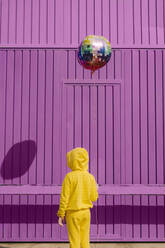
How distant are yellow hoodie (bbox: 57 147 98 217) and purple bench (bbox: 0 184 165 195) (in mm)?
1366

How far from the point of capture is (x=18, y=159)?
5.77 m

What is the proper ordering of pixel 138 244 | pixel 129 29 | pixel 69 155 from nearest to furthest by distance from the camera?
pixel 69 155
pixel 138 244
pixel 129 29

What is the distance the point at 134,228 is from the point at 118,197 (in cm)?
63

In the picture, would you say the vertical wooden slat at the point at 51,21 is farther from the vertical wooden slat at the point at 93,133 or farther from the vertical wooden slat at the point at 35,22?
the vertical wooden slat at the point at 93,133

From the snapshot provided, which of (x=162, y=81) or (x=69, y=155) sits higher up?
(x=162, y=81)

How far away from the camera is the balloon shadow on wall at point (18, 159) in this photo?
5.75 metres

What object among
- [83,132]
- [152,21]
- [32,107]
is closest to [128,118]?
[83,132]

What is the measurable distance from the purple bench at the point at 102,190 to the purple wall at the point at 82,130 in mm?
164

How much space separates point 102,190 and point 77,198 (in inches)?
59.1

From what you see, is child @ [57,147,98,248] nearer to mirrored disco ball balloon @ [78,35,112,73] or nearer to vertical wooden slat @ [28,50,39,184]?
mirrored disco ball balloon @ [78,35,112,73]

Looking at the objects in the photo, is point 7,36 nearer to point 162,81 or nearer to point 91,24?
point 91,24

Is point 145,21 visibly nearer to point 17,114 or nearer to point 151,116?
point 151,116

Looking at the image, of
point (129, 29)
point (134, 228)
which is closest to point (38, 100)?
point (129, 29)

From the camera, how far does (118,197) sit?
5.68 m
